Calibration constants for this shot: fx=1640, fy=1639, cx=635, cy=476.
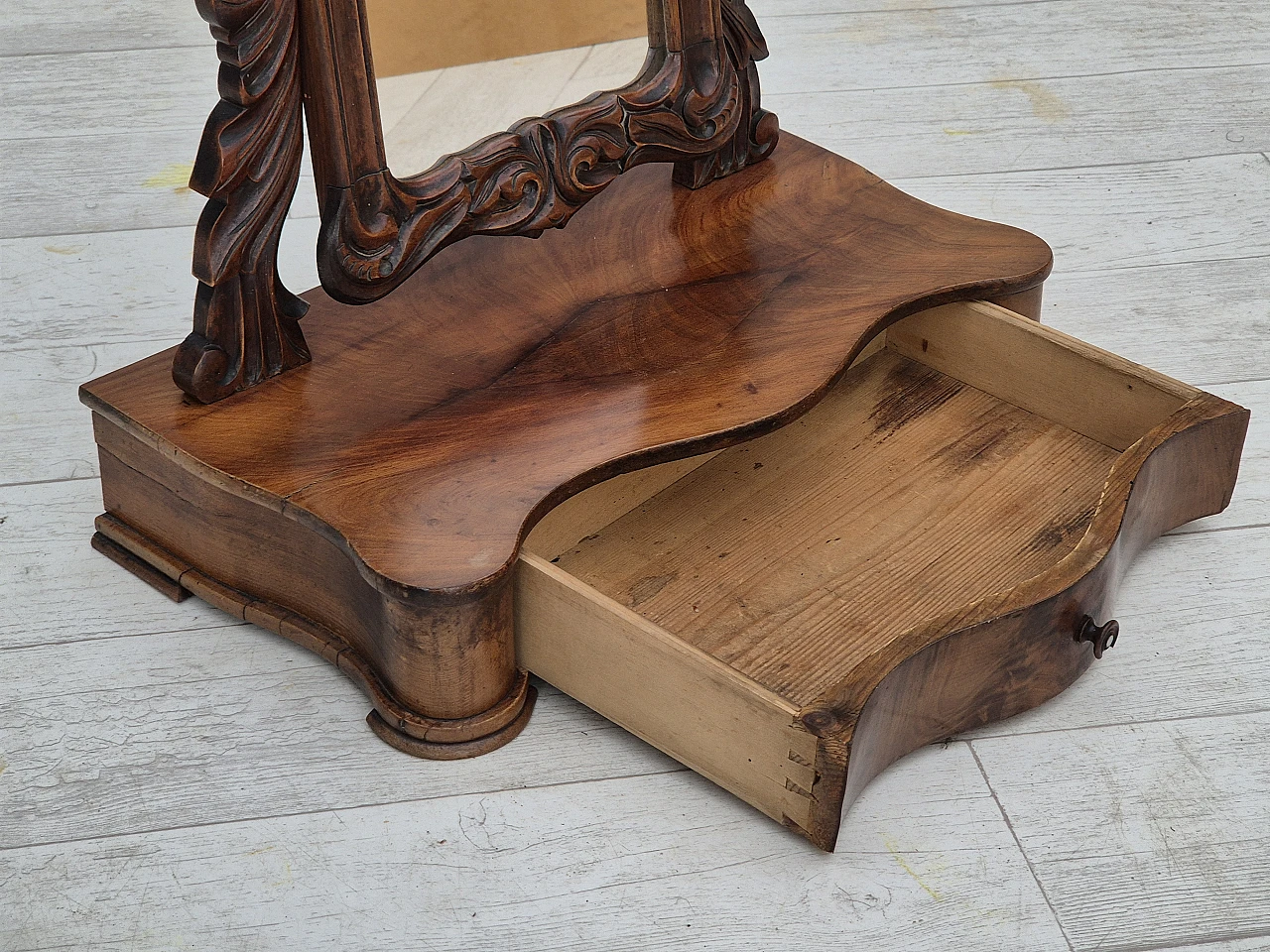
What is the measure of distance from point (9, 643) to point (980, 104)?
3.50ft

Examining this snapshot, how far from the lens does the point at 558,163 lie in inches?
40.8

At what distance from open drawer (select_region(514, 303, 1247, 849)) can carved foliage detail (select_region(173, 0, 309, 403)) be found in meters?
0.20

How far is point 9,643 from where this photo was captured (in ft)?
3.20

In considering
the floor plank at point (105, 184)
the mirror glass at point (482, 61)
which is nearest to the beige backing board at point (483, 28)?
the mirror glass at point (482, 61)

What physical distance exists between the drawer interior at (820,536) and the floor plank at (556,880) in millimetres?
43

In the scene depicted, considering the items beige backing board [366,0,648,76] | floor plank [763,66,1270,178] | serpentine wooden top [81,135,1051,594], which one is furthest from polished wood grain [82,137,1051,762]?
floor plank [763,66,1270,178]

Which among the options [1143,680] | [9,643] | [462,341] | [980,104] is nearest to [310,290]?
[462,341]

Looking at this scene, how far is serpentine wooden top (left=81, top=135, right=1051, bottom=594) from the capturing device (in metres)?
0.89

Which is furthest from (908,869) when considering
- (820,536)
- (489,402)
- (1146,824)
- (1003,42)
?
(1003,42)

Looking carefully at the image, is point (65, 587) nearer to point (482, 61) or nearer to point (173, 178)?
point (482, 61)

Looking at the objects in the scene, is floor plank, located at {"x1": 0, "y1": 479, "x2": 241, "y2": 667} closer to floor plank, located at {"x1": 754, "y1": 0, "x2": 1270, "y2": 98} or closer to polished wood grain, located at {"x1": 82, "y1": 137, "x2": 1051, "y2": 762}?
polished wood grain, located at {"x1": 82, "y1": 137, "x2": 1051, "y2": 762}

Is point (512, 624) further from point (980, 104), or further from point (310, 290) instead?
point (980, 104)

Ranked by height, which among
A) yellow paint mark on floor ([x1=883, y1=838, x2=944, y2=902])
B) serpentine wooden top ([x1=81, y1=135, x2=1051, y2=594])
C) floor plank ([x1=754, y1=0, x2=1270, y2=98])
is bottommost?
yellow paint mark on floor ([x1=883, y1=838, x2=944, y2=902])

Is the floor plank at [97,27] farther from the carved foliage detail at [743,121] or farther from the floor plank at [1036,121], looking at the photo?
the carved foliage detail at [743,121]
